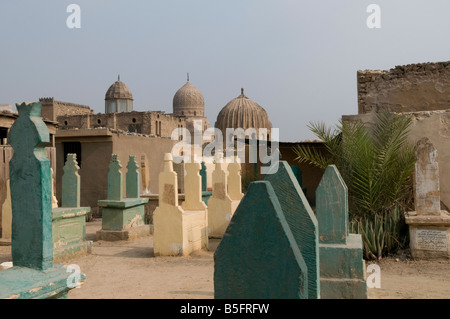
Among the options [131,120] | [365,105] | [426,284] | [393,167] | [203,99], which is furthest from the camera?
[203,99]

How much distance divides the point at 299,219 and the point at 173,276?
4.39 meters

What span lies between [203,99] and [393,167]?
49476 mm

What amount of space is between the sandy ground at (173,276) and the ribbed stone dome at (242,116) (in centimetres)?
2216

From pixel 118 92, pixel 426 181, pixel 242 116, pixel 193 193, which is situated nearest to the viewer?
pixel 426 181

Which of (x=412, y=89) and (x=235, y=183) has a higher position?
(x=412, y=89)

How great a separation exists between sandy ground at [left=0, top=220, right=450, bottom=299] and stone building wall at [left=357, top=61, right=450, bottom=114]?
16.5ft

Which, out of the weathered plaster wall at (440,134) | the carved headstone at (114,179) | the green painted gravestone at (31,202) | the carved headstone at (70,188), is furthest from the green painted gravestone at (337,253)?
the carved headstone at (114,179)

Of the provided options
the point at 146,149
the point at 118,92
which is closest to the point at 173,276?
the point at 146,149

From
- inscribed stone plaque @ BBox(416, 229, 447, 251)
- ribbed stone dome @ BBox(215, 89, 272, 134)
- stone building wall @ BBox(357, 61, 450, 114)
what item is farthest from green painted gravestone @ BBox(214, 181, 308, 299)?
ribbed stone dome @ BBox(215, 89, 272, 134)

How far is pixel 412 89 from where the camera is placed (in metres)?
11.0

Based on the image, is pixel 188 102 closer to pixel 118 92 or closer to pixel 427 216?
pixel 118 92

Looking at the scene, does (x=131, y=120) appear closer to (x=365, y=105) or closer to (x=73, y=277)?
(x=365, y=105)

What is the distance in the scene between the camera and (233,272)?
5.75ft
